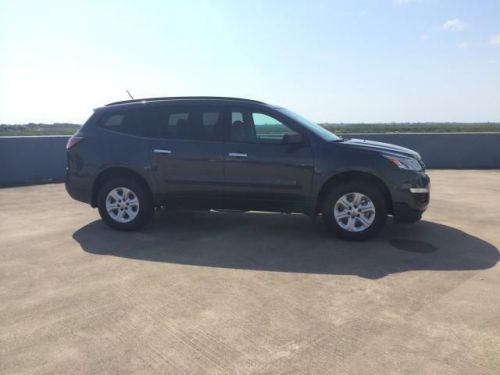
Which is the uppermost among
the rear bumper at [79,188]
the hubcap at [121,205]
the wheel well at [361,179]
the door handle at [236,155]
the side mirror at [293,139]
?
the side mirror at [293,139]

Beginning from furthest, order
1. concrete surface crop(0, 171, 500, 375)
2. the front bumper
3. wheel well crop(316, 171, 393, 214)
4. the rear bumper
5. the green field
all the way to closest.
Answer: the green field, the rear bumper, wheel well crop(316, 171, 393, 214), the front bumper, concrete surface crop(0, 171, 500, 375)

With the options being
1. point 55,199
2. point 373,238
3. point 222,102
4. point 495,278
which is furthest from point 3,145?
point 495,278

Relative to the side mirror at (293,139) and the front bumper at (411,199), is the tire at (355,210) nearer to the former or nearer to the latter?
the front bumper at (411,199)

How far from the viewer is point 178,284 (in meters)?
4.06

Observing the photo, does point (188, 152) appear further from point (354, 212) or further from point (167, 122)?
point (354, 212)

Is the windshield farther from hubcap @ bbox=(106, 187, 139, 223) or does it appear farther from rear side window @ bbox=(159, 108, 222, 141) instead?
hubcap @ bbox=(106, 187, 139, 223)

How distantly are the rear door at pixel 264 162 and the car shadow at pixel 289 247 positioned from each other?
59 cm

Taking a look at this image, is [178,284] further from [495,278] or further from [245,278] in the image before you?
[495,278]

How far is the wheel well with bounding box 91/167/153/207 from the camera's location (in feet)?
19.4

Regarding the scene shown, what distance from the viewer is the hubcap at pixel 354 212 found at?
5387 mm

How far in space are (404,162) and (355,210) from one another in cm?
87

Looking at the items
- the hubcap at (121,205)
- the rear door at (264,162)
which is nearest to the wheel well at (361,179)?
the rear door at (264,162)

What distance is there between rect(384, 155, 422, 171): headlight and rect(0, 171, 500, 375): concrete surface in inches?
37.7

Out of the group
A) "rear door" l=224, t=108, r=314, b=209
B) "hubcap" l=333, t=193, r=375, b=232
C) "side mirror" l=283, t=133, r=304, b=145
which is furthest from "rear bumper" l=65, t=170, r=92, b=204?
"hubcap" l=333, t=193, r=375, b=232
